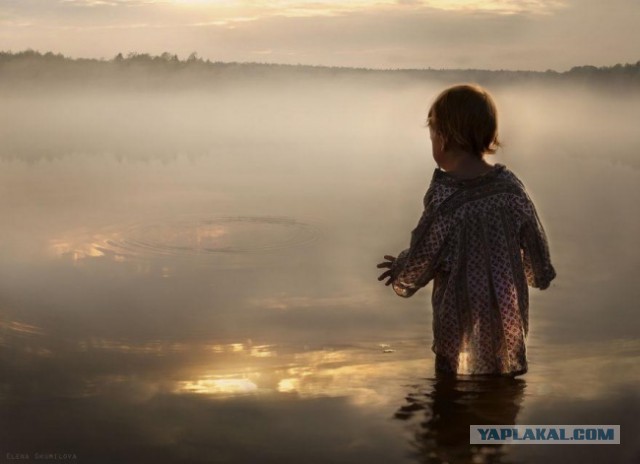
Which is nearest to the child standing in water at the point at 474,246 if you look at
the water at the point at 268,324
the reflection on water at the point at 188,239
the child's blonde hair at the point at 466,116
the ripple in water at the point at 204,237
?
the child's blonde hair at the point at 466,116

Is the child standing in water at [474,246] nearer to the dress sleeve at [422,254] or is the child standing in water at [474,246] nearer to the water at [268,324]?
the dress sleeve at [422,254]

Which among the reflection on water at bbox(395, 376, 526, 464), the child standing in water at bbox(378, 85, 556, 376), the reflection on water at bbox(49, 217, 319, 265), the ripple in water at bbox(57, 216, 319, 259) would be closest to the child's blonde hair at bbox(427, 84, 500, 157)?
the child standing in water at bbox(378, 85, 556, 376)

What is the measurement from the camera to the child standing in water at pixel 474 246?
12.0 feet

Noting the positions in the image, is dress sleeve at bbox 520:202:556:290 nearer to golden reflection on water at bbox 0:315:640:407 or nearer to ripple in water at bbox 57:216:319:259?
golden reflection on water at bbox 0:315:640:407

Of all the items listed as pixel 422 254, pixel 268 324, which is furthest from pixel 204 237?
pixel 422 254

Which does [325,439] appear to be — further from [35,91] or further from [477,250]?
[35,91]

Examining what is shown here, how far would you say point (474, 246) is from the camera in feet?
12.4

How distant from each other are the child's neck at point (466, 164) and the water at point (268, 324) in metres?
0.83

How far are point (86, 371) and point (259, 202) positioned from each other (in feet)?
16.2

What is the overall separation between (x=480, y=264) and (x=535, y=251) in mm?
227

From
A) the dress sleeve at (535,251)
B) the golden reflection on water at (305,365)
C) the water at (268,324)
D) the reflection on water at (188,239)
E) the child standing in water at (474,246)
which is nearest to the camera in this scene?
the water at (268,324)

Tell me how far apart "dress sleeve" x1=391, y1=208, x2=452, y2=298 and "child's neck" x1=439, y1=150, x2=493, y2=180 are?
0.56 feet

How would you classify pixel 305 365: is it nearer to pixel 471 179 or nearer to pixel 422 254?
pixel 422 254

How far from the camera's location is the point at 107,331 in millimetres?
4934
